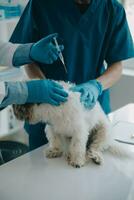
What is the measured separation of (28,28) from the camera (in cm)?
145

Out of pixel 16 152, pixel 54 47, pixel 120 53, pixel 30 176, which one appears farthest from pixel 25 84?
pixel 16 152

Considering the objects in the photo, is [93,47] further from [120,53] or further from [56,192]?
[56,192]

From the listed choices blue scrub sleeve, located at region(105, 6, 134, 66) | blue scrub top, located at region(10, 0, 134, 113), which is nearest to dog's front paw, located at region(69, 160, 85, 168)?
blue scrub top, located at region(10, 0, 134, 113)

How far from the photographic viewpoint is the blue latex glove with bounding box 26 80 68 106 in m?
1.11

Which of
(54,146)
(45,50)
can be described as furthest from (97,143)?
(45,50)

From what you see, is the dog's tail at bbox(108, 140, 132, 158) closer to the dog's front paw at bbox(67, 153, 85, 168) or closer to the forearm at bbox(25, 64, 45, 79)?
the dog's front paw at bbox(67, 153, 85, 168)

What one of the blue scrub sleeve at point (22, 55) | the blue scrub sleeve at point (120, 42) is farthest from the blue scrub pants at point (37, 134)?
the blue scrub sleeve at point (120, 42)

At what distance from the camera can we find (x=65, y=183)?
3.66ft

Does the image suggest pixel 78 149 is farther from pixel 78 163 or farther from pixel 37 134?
pixel 37 134

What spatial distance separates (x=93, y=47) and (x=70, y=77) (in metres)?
0.17

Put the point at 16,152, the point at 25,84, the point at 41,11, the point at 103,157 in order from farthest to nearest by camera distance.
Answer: the point at 16,152
the point at 41,11
the point at 103,157
the point at 25,84

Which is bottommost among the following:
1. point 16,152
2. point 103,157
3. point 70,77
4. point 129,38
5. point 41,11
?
point 16,152

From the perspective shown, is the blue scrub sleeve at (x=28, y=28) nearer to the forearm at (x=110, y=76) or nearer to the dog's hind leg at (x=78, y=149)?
the forearm at (x=110, y=76)

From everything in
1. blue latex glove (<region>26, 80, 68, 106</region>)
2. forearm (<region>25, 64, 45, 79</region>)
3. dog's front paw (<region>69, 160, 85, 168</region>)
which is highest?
blue latex glove (<region>26, 80, 68, 106</region>)
